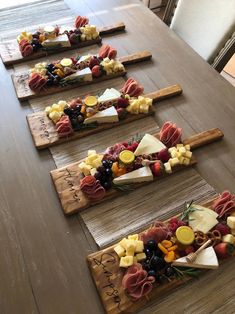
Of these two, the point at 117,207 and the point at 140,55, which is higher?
the point at 140,55

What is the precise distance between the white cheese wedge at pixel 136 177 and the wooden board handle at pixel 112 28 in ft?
2.35

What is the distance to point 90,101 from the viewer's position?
953mm

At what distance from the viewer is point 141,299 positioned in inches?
25.2

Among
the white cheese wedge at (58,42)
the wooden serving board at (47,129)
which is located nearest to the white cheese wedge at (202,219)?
the wooden serving board at (47,129)

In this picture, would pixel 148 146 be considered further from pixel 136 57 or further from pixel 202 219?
pixel 136 57

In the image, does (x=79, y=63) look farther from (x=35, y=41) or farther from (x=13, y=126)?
(x=13, y=126)

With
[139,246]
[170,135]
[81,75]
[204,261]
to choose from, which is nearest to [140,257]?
[139,246]

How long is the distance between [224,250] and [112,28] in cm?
98

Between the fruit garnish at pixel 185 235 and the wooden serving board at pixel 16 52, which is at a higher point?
the wooden serving board at pixel 16 52

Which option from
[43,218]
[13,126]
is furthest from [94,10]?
[43,218]

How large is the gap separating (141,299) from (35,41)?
95 cm

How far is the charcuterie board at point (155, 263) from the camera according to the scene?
638mm

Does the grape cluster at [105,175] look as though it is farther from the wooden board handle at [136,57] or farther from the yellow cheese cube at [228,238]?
the wooden board handle at [136,57]

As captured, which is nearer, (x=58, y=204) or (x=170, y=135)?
(x=58, y=204)
